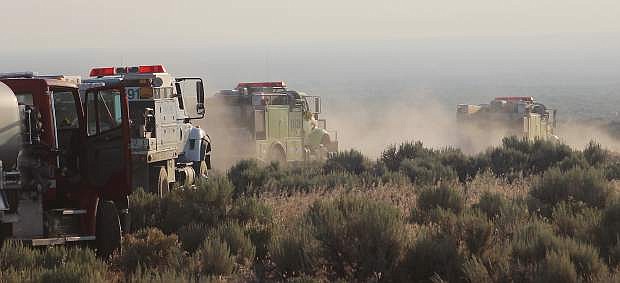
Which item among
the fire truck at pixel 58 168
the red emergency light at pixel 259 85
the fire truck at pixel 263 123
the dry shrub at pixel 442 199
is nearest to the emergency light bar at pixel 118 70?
the fire truck at pixel 58 168

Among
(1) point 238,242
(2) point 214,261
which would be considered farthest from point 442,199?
(2) point 214,261

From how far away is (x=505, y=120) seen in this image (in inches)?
1703

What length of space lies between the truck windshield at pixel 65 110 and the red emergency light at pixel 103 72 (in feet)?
21.3

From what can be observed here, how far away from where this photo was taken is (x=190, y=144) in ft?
72.6

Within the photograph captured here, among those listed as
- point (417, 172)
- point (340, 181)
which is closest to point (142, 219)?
point (340, 181)

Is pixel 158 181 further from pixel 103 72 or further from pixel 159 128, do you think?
pixel 103 72

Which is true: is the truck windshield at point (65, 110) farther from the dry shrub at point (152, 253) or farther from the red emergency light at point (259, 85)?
the red emergency light at point (259, 85)

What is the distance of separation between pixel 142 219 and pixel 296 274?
421 cm

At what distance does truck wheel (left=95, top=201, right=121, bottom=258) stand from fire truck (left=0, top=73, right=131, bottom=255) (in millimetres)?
10

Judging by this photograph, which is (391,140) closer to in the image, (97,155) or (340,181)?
(340,181)

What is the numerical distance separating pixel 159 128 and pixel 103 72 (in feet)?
6.01

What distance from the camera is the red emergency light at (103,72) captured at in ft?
67.2

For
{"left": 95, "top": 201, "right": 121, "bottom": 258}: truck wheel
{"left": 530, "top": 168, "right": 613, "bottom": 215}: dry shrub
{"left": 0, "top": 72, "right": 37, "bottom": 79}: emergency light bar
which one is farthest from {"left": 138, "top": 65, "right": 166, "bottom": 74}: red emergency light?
{"left": 95, "top": 201, "right": 121, "bottom": 258}: truck wheel

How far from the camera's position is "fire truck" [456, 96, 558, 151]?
42.8m
